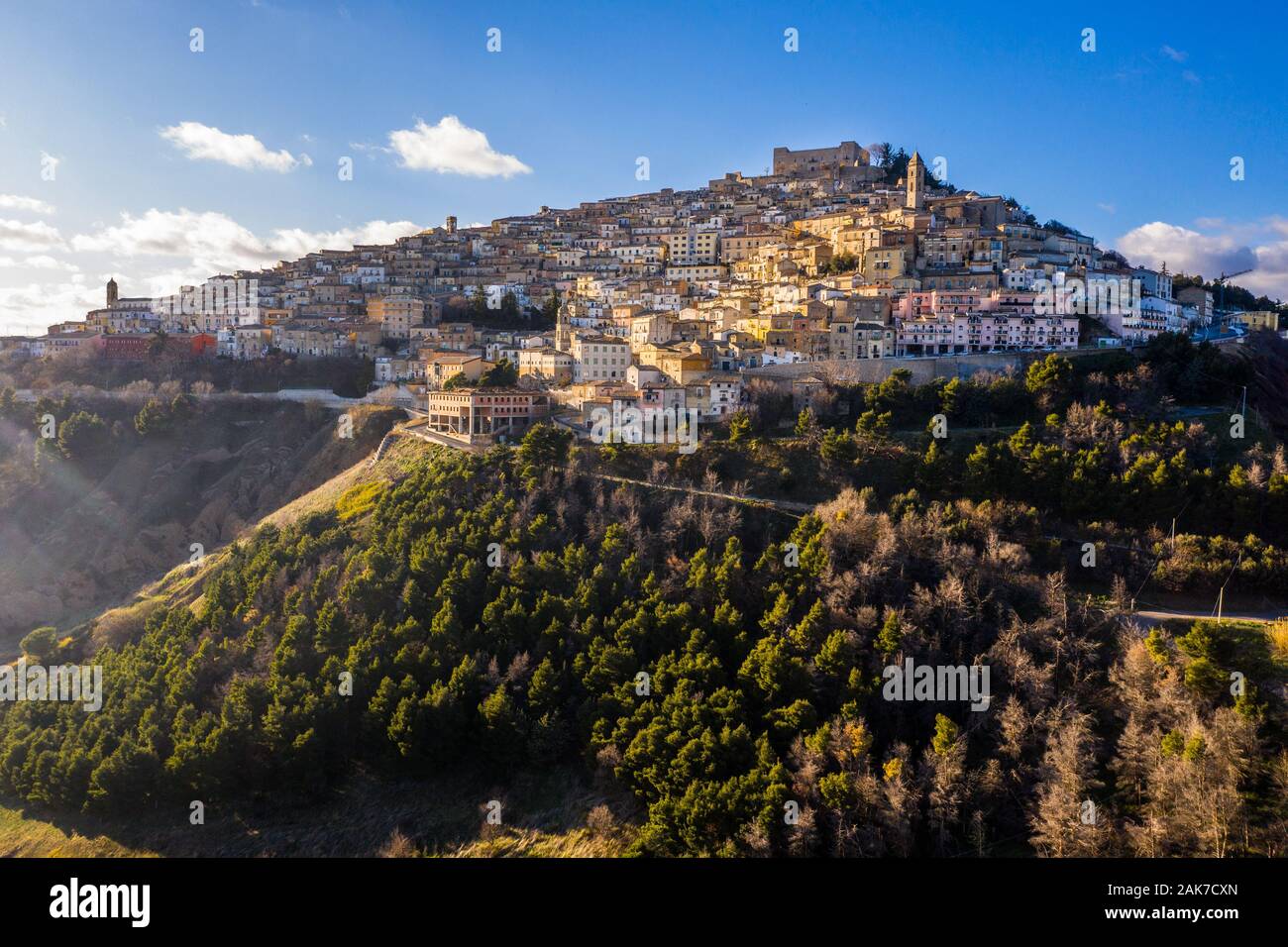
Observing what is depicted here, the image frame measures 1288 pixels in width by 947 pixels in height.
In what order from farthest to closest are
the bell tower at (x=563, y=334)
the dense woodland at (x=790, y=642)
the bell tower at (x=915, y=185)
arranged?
1. the bell tower at (x=915, y=185)
2. the bell tower at (x=563, y=334)
3. the dense woodland at (x=790, y=642)

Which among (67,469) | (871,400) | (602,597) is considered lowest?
(602,597)

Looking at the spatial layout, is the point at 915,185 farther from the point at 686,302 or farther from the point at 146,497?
the point at 146,497

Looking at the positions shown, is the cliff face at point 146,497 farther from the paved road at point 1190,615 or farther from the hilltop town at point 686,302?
the paved road at point 1190,615

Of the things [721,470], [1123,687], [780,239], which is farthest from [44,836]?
[780,239]

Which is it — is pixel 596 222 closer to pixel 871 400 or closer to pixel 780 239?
pixel 780 239

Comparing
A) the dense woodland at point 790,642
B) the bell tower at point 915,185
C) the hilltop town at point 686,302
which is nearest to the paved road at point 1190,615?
the dense woodland at point 790,642

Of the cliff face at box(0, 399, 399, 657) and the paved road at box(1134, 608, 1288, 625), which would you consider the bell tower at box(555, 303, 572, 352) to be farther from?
the paved road at box(1134, 608, 1288, 625)
